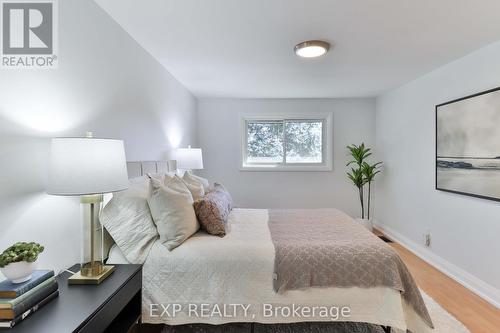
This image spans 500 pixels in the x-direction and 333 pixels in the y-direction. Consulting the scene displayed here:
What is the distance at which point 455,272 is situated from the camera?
266cm

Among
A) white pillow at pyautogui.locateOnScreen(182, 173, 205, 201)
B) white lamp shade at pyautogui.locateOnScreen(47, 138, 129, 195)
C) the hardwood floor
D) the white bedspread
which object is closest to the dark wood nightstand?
the white bedspread

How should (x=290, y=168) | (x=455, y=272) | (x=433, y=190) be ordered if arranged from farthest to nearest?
1. (x=290, y=168)
2. (x=433, y=190)
3. (x=455, y=272)

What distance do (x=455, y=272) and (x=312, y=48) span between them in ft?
9.14

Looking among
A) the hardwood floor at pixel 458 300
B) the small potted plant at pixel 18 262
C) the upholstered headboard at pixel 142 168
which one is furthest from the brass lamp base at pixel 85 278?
the hardwood floor at pixel 458 300

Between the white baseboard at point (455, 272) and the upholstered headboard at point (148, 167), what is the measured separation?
11.0 ft

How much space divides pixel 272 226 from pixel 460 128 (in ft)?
7.36

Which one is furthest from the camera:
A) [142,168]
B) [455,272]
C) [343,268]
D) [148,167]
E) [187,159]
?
[187,159]

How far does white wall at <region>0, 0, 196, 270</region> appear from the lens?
3.93ft

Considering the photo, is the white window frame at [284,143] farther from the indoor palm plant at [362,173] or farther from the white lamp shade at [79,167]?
the white lamp shade at [79,167]

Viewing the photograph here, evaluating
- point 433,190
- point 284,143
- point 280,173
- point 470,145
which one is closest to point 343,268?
point 470,145

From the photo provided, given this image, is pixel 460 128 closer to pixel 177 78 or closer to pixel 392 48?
pixel 392 48

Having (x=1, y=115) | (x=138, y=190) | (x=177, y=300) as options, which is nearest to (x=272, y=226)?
(x=177, y=300)

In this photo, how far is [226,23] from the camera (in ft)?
6.47

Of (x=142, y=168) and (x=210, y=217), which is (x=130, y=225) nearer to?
(x=210, y=217)
